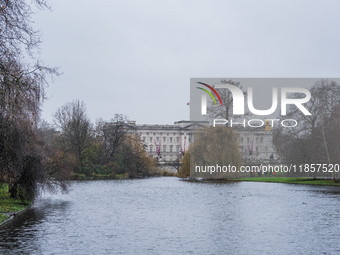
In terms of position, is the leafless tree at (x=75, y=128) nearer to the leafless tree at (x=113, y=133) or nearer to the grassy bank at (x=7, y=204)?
the leafless tree at (x=113, y=133)

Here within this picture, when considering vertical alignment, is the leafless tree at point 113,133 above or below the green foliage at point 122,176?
above

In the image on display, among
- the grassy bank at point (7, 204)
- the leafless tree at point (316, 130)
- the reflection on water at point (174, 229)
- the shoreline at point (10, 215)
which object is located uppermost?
the leafless tree at point (316, 130)

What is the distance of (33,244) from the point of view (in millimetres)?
14789

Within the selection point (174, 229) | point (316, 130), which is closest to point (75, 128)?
point (316, 130)

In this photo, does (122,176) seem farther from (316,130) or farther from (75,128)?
(316,130)

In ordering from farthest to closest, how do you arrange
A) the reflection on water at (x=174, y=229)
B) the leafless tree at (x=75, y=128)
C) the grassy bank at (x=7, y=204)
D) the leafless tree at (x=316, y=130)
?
the leafless tree at (x=75, y=128), the leafless tree at (x=316, y=130), the grassy bank at (x=7, y=204), the reflection on water at (x=174, y=229)

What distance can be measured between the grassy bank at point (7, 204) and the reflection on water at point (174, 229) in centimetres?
65

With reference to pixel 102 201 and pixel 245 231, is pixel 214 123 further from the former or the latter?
pixel 245 231

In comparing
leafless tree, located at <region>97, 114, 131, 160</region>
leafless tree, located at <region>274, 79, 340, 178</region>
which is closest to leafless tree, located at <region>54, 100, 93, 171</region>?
leafless tree, located at <region>97, 114, 131, 160</region>

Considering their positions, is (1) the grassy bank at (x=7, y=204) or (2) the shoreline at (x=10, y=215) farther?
(1) the grassy bank at (x=7, y=204)

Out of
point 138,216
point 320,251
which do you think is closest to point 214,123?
point 138,216

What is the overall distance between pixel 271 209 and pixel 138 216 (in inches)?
314

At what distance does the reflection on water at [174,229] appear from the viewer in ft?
47.7

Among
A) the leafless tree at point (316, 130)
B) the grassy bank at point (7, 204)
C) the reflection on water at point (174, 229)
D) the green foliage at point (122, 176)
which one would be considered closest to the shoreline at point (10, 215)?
the grassy bank at point (7, 204)
